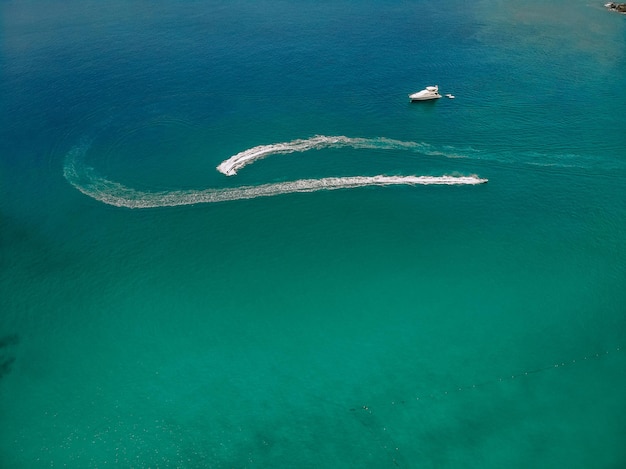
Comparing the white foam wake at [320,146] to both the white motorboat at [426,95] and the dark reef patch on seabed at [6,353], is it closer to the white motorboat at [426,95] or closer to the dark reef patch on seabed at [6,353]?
the white motorboat at [426,95]

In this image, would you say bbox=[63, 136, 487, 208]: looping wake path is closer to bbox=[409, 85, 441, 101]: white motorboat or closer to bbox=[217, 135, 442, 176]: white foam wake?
bbox=[217, 135, 442, 176]: white foam wake

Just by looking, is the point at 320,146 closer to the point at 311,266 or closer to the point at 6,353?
the point at 311,266

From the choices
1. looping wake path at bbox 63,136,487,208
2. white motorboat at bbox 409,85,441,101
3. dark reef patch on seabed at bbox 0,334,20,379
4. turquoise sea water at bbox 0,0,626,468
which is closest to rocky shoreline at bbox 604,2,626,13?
turquoise sea water at bbox 0,0,626,468

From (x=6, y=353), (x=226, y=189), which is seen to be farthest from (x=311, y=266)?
(x=6, y=353)

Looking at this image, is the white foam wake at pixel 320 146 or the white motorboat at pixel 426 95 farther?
the white motorboat at pixel 426 95

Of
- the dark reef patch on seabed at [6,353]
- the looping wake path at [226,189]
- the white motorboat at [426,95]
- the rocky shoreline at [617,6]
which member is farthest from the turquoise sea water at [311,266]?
the rocky shoreline at [617,6]
